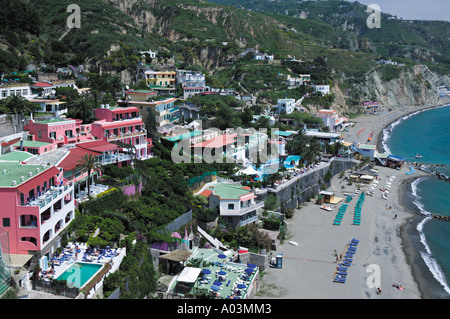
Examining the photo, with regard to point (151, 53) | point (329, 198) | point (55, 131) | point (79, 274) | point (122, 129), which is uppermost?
point (151, 53)

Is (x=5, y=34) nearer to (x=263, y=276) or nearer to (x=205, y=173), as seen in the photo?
(x=205, y=173)

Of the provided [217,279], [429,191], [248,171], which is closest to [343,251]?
[248,171]

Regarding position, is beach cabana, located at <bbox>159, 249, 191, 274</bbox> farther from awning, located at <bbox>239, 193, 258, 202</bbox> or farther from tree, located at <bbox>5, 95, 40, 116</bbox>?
tree, located at <bbox>5, 95, 40, 116</bbox>

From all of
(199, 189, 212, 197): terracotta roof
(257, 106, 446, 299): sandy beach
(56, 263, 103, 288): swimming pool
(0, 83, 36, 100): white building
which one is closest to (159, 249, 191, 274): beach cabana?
(257, 106, 446, 299): sandy beach

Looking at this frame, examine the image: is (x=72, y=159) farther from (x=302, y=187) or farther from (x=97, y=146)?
(x=302, y=187)

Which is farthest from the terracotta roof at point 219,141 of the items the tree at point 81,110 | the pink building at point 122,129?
the tree at point 81,110

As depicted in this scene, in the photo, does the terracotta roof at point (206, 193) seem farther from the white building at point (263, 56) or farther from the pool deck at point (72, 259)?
the white building at point (263, 56)

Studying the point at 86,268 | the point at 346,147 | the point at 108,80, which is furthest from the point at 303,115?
the point at 86,268
